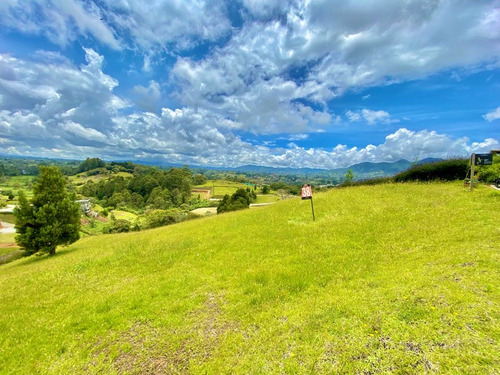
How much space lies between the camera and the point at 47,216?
66.0ft

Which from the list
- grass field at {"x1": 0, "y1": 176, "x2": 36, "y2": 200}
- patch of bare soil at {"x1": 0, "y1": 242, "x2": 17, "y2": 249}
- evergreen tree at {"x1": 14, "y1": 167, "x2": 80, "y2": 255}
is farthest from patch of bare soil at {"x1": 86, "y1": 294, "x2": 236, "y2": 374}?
grass field at {"x1": 0, "y1": 176, "x2": 36, "y2": 200}

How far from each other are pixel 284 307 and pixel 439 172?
84.7 feet

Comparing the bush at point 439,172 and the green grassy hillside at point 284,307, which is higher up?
the bush at point 439,172

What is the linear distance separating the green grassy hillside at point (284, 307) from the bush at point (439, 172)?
38.3 ft

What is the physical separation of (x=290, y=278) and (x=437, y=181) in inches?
906

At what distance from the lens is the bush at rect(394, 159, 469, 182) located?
72.1 ft

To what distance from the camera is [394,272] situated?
7.79m

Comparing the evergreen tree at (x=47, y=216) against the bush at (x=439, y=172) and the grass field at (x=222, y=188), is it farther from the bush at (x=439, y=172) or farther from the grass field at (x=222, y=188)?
the grass field at (x=222, y=188)

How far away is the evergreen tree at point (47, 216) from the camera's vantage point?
19797 millimetres

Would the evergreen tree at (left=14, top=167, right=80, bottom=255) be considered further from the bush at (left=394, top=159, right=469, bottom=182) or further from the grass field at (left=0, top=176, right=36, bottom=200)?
the grass field at (left=0, top=176, right=36, bottom=200)

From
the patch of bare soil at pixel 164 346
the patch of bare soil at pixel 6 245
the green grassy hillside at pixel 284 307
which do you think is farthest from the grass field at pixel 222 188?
the patch of bare soil at pixel 164 346

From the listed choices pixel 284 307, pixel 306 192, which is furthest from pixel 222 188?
pixel 284 307

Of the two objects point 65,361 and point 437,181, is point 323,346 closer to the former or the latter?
point 65,361

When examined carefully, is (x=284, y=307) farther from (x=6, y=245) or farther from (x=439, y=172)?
(x=6, y=245)
